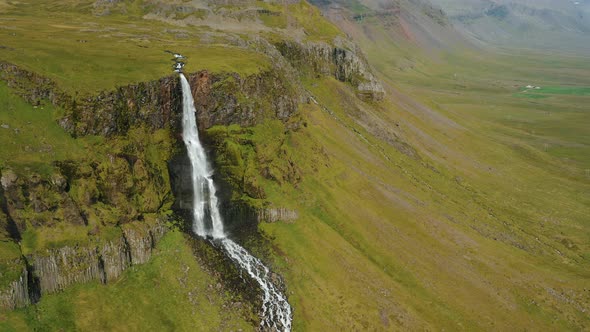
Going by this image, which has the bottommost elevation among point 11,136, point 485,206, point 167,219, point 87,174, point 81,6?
point 485,206

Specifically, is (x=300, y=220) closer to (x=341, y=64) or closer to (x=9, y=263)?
(x=9, y=263)

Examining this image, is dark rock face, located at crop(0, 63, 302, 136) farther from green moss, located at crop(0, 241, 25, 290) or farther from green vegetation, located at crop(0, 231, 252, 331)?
green vegetation, located at crop(0, 231, 252, 331)

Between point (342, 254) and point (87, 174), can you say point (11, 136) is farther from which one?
point (342, 254)

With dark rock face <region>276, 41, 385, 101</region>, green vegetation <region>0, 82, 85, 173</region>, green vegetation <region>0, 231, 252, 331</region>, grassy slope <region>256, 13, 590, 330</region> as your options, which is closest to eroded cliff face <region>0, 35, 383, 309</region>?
green vegetation <region>0, 82, 85, 173</region>

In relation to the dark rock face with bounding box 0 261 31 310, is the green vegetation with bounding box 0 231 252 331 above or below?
below

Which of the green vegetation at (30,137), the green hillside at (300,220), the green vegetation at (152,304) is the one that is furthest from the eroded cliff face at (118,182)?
the green vegetation at (152,304)

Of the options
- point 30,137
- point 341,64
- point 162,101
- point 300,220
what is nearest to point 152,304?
point 30,137

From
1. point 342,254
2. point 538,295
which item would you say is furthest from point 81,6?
point 538,295

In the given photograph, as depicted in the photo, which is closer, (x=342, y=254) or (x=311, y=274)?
(x=311, y=274)
